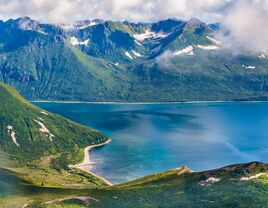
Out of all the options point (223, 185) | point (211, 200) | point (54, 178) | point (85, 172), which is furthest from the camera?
point (85, 172)

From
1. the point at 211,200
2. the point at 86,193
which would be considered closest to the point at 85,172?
the point at 86,193

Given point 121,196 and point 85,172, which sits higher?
point 85,172

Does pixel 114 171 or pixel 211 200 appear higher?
pixel 114 171

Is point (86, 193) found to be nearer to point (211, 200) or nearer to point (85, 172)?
point (211, 200)

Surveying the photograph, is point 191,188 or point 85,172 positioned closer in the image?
point 191,188

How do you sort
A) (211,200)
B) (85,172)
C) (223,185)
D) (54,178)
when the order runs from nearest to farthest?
(211,200)
(223,185)
(54,178)
(85,172)

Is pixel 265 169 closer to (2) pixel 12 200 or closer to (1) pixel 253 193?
(1) pixel 253 193

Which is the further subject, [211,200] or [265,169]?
[265,169]

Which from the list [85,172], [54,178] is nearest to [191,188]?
[54,178]

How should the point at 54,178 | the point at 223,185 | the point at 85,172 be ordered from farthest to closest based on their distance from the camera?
the point at 85,172 → the point at 54,178 → the point at 223,185
